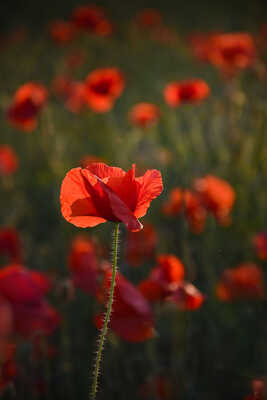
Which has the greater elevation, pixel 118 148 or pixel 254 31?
pixel 254 31

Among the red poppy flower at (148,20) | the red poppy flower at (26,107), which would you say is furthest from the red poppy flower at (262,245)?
the red poppy flower at (148,20)

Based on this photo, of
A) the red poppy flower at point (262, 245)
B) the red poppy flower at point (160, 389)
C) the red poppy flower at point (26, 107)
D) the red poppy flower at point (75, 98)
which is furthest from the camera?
the red poppy flower at point (75, 98)

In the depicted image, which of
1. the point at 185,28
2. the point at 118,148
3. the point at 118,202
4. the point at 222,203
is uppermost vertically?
the point at 185,28

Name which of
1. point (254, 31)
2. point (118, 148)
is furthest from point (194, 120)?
point (254, 31)

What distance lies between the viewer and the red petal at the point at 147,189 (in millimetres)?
729

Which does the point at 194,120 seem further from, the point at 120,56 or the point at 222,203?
the point at 120,56

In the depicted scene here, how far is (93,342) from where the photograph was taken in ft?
4.96

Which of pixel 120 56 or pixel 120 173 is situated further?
pixel 120 56

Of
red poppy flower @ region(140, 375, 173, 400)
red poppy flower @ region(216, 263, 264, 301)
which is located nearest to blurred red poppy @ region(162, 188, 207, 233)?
red poppy flower @ region(216, 263, 264, 301)

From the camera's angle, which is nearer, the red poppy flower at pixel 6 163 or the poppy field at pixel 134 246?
the poppy field at pixel 134 246

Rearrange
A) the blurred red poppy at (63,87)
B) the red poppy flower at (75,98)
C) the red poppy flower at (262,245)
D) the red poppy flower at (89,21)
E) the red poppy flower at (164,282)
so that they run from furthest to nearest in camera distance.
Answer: the blurred red poppy at (63,87), the red poppy flower at (89,21), the red poppy flower at (75,98), the red poppy flower at (262,245), the red poppy flower at (164,282)

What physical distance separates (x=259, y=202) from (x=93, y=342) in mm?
879

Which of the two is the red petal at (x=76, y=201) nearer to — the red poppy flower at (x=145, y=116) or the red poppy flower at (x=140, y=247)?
the red poppy flower at (x=140, y=247)

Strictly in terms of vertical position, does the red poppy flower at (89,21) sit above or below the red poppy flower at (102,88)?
above
